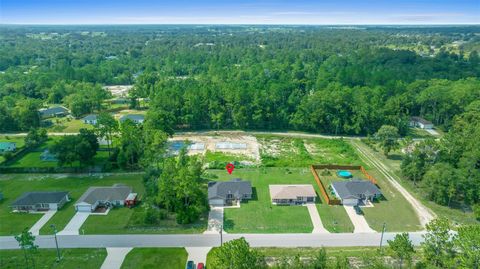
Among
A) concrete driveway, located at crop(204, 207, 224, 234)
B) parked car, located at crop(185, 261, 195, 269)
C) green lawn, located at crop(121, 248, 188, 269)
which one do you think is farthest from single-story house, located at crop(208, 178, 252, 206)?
parked car, located at crop(185, 261, 195, 269)

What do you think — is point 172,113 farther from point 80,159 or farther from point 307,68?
point 307,68

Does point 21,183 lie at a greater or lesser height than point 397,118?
lesser

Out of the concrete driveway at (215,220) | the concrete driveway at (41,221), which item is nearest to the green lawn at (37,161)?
the concrete driveway at (41,221)

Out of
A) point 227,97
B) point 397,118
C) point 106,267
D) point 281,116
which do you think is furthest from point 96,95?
point 397,118

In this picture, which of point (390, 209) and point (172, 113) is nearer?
point (390, 209)

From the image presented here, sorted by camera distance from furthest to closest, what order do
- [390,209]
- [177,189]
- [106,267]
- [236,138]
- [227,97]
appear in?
[227,97]
[236,138]
[390,209]
[177,189]
[106,267]

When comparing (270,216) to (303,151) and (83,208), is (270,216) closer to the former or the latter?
(83,208)

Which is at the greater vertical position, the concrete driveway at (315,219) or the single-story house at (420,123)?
the single-story house at (420,123)

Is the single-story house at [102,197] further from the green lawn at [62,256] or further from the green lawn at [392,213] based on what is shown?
the green lawn at [392,213]
